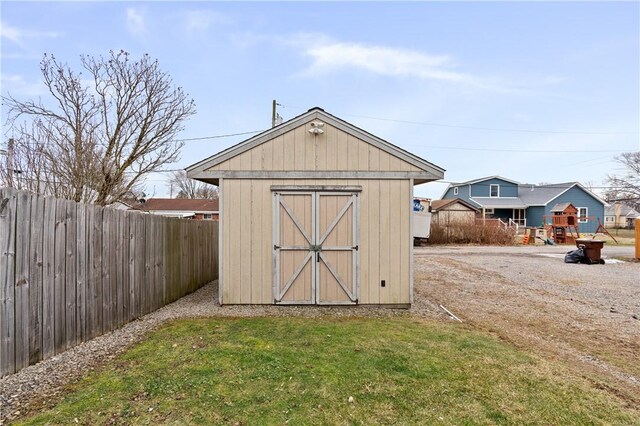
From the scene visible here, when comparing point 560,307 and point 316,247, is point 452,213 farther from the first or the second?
point 316,247

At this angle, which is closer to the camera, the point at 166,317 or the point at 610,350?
the point at 610,350

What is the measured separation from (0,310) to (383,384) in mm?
3260

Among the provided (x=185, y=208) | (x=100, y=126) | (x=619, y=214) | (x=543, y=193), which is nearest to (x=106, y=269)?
(x=100, y=126)

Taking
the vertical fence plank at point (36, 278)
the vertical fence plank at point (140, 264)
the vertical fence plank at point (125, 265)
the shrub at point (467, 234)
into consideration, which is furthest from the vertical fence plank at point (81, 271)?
the shrub at point (467, 234)

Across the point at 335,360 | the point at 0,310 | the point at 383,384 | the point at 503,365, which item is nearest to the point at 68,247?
the point at 0,310

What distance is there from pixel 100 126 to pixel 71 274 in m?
7.63

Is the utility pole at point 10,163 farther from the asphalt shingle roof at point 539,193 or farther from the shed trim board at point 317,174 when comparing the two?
the asphalt shingle roof at point 539,193

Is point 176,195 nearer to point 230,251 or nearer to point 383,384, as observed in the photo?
point 230,251

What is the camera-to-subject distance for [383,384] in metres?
3.10

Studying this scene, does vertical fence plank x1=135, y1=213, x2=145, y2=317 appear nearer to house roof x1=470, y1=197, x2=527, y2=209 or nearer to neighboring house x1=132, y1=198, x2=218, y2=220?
neighboring house x1=132, y1=198, x2=218, y2=220

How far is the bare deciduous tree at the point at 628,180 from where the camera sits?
2867 centimetres

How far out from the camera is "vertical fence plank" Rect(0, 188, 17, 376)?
2.91m

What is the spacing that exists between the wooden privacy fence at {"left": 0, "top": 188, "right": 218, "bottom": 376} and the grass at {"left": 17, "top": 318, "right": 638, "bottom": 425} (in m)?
0.67

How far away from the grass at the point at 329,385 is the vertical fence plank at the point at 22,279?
2.17 ft
